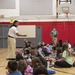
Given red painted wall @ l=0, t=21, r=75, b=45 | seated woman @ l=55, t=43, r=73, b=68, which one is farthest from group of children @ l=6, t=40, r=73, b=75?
red painted wall @ l=0, t=21, r=75, b=45

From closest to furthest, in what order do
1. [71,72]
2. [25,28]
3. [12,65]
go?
[12,65] → [71,72] → [25,28]

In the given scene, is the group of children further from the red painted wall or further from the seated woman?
the red painted wall

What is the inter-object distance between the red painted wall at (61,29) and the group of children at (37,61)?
19.4 feet

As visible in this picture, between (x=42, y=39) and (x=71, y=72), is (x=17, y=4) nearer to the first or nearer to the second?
(x=42, y=39)

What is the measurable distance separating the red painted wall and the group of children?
5.92 meters

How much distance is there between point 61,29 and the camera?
20.1 m

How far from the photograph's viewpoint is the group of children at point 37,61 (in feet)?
14.6

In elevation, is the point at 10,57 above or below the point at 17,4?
below

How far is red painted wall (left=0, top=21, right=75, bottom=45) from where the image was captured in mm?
20016

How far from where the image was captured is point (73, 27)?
19984mm

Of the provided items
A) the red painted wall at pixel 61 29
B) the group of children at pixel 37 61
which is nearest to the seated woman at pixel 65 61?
the group of children at pixel 37 61

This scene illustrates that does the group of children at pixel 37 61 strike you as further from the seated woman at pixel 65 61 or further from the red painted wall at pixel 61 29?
the red painted wall at pixel 61 29

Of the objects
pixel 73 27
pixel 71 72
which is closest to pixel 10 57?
pixel 71 72

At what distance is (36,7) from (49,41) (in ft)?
10.5
